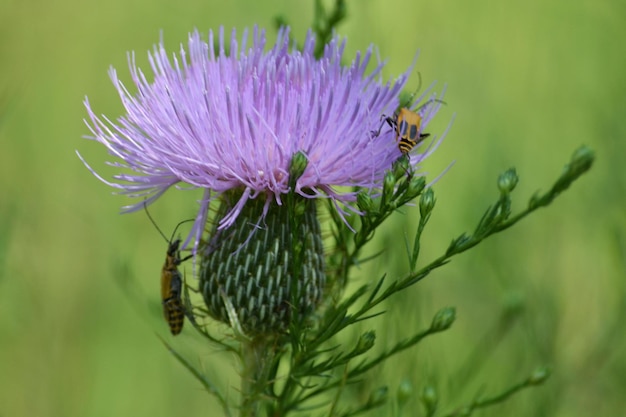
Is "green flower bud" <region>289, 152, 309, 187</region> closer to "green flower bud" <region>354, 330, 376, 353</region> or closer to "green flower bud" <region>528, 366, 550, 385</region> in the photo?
"green flower bud" <region>354, 330, 376, 353</region>

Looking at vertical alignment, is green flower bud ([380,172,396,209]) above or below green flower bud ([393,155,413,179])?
below

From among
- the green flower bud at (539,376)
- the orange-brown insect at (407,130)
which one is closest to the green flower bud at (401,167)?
the orange-brown insect at (407,130)

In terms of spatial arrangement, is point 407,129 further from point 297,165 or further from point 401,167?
point 297,165

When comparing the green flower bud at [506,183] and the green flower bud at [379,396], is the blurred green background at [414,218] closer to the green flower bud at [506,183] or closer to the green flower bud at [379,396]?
the green flower bud at [379,396]

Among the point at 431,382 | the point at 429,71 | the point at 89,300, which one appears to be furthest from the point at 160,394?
the point at 429,71

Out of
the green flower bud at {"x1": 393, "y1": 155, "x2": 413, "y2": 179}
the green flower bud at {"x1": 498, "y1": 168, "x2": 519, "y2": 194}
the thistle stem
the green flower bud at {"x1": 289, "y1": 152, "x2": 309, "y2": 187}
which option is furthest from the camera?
the thistle stem

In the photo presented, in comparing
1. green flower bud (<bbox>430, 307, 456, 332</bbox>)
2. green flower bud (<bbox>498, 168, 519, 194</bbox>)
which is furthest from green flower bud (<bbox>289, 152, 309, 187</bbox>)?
green flower bud (<bbox>430, 307, 456, 332</bbox>)

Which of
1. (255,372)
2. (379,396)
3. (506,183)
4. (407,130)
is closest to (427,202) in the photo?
(506,183)
